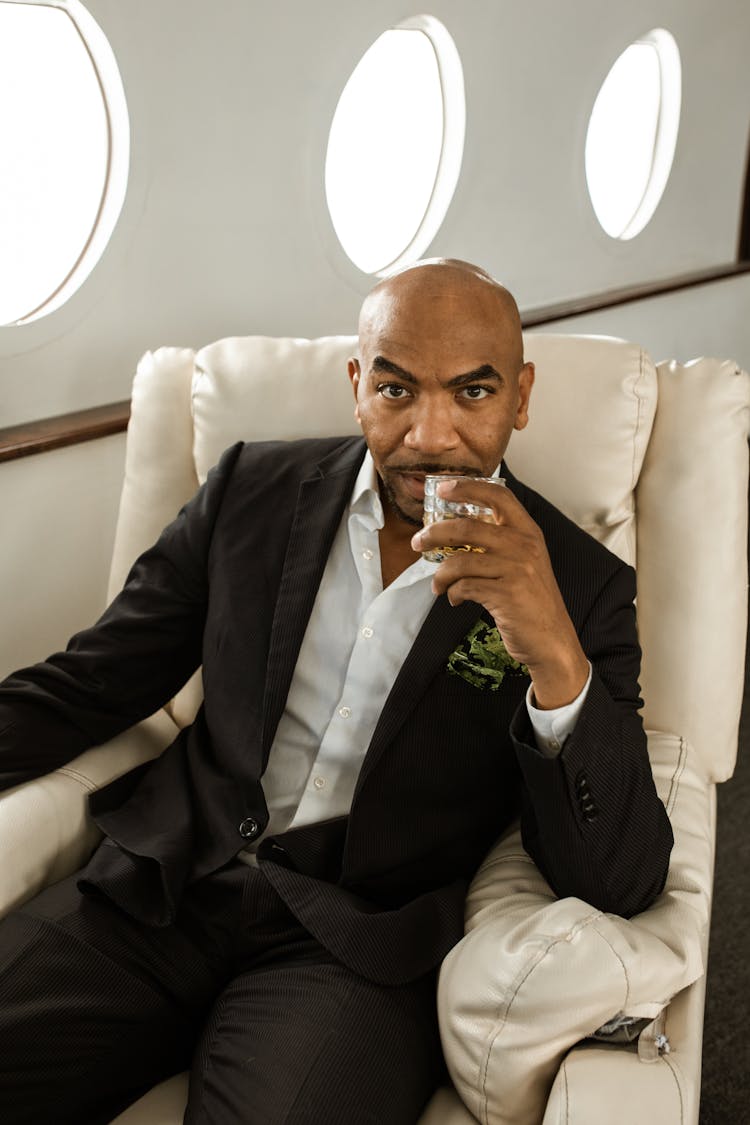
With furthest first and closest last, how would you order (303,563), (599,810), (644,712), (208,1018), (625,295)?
1. (625,295)
2. (644,712)
3. (303,563)
4. (208,1018)
5. (599,810)

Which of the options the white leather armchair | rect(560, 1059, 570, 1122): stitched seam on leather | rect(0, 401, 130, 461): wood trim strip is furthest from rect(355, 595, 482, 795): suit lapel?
rect(0, 401, 130, 461): wood trim strip

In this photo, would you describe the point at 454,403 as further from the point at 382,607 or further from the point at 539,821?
the point at 539,821

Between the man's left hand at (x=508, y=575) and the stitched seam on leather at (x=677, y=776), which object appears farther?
the stitched seam on leather at (x=677, y=776)

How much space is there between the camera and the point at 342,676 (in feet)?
6.31

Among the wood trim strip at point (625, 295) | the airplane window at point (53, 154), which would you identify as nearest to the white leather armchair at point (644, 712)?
the airplane window at point (53, 154)

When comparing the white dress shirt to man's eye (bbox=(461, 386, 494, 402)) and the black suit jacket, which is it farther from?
man's eye (bbox=(461, 386, 494, 402))

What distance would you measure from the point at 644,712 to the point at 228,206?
201 centimetres

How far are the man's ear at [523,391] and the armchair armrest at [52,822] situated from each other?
91cm

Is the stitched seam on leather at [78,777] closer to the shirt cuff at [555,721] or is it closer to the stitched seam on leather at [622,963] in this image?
the shirt cuff at [555,721]

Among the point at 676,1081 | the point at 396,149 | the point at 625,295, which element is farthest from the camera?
the point at 625,295

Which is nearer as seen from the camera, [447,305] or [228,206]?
[447,305]

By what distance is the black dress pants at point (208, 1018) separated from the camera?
1.54 metres

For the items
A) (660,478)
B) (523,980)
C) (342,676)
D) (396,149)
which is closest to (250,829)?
(342,676)

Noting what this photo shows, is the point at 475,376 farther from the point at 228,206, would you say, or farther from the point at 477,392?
the point at 228,206
